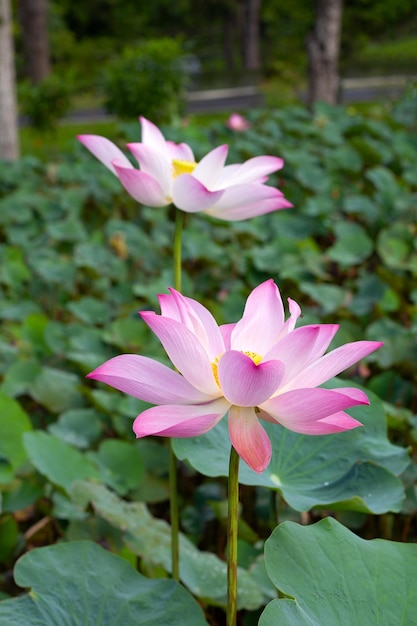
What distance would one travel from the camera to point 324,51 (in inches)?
253

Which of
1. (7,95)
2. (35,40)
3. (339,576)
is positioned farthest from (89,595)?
(35,40)

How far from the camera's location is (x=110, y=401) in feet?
5.52

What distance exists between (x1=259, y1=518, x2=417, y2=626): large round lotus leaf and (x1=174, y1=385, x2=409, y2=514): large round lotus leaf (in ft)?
0.41

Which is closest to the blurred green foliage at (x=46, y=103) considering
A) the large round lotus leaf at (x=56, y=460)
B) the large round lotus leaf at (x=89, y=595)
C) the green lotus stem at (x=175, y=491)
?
the large round lotus leaf at (x=56, y=460)

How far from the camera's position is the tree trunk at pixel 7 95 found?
4.69 meters

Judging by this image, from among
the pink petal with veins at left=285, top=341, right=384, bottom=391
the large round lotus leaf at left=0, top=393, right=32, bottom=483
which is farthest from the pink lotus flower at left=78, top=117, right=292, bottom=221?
the large round lotus leaf at left=0, top=393, right=32, bottom=483

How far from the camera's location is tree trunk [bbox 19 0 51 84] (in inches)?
400

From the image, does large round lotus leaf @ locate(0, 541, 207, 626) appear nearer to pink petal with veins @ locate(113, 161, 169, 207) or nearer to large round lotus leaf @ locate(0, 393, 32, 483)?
pink petal with veins @ locate(113, 161, 169, 207)

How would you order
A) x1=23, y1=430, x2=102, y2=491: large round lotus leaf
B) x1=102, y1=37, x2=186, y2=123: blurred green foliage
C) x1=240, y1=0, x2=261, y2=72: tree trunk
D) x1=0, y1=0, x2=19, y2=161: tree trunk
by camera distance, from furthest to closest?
x1=240, y1=0, x2=261, y2=72: tree trunk < x1=102, y1=37, x2=186, y2=123: blurred green foliage < x1=0, y1=0, x2=19, y2=161: tree trunk < x1=23, y1=430, x2=102, y2=491: large round lotus leaf

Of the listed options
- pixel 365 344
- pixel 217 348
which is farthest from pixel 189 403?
pixel 365 344

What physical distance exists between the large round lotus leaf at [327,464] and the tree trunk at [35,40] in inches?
392

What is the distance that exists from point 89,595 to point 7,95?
15.2 feet

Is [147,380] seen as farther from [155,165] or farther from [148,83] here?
[148,83]

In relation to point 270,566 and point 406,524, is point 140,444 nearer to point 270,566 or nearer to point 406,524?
point 406,524
